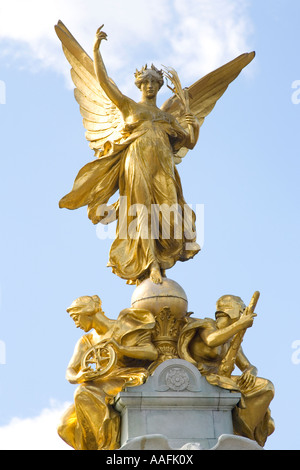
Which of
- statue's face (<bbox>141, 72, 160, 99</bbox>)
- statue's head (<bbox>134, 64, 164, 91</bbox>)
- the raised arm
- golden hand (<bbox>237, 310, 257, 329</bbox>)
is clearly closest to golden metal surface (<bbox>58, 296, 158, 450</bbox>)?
golden hand (<bbox>237, 310, 257, 329</bbox>)

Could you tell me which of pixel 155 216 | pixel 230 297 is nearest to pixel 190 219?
pixel 155 216

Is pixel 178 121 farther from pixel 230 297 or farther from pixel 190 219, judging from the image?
pixel 230 297

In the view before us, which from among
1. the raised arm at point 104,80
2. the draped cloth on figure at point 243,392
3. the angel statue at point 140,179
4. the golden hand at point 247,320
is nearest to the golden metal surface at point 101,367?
the draped cloth on figure at point 243,392

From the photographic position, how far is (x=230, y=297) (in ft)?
57.1

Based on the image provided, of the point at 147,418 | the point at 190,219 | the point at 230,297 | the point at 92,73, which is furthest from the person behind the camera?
the point at 92,73

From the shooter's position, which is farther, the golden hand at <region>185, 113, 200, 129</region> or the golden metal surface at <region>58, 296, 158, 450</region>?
the golden hand at <region>185, 113, 200, 129</region>

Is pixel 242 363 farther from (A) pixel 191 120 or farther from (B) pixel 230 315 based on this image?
(A) pixel 191 120

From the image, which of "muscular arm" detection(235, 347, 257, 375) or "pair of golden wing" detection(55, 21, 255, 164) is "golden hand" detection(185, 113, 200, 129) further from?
"muscular arm" detection(235, 347, 257, 375)

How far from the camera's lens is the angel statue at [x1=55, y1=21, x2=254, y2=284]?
1827cm

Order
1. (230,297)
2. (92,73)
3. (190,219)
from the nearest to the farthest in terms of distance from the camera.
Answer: (230,297)
(190,219)
(92,73)

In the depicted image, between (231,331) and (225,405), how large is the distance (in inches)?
44.4

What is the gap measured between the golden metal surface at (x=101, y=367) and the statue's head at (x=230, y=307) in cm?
109

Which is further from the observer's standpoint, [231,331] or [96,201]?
[96,201]

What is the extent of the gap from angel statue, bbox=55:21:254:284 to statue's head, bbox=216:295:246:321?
111 centimetres
